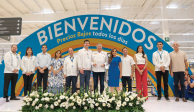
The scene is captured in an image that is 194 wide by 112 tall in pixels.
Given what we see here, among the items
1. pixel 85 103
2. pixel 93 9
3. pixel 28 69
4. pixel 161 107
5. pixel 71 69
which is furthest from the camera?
→ pixel 93 9

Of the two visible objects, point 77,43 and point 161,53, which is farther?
point 77,43

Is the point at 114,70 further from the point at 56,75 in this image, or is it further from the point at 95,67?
the point at 56,75

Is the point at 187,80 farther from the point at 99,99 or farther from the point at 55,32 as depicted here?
the point at 55,32

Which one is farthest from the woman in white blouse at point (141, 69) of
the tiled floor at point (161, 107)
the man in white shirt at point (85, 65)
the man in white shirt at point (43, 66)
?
the man in white shirt at point (43, 66)

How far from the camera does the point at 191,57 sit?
95.9 ft

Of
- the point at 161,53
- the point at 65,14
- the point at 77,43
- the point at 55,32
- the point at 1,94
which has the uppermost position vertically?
the point at 65,14

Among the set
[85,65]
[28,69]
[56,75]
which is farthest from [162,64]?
[28,69]

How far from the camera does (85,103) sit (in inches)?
105

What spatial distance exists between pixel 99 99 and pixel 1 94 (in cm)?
362

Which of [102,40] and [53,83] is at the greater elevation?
[102,40]

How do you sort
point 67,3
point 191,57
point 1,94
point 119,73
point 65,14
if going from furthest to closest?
point 191,57
point 65,14
point 67,3
point 1,94
point 119,73

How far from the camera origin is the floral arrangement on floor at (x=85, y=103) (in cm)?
260

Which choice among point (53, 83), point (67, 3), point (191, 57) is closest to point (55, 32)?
point (53, 83)

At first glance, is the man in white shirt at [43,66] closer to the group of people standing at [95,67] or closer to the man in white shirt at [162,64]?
the group of people standing at [95,67]
